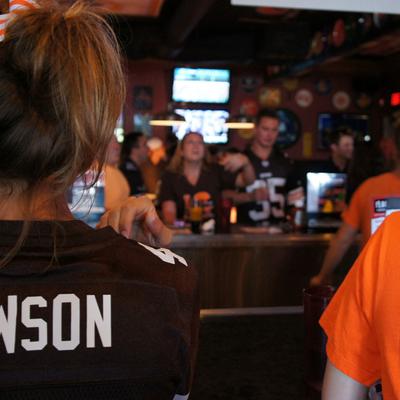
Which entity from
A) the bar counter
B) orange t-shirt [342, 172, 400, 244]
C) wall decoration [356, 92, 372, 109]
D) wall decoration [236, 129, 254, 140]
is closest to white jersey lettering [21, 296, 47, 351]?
orange t-shirt [342, 172, 400, 244]

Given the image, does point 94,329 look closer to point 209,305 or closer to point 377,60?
point 209,305

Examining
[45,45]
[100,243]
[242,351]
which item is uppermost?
[45,45]

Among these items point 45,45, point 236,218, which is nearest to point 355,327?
point 45,45

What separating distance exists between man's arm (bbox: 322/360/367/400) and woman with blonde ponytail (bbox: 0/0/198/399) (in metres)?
0.23

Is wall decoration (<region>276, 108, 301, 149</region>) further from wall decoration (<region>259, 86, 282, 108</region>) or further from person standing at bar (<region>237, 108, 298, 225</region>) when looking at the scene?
person standing at bar (<region>237, 108, 298, 225</region>)

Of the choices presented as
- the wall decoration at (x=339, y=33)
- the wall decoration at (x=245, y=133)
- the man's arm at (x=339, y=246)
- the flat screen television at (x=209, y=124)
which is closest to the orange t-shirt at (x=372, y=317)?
the man's arm at (x=339, y=246)

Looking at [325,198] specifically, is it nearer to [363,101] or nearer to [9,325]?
[9,325]

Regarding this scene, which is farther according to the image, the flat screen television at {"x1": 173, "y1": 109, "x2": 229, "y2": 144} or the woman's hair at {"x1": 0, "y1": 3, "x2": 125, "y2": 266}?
the flat screen television at {"x1": 173, "y1": 109, "x2": 229, "y2": 144}

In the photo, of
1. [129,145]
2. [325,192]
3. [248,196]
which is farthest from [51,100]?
[129,145]

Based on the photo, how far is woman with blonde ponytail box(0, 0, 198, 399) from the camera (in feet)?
2.39

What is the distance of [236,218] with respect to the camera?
412 centimetres

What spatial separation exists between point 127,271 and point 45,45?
1.05ft

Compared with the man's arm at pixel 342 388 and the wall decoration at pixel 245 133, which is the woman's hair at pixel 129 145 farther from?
the man's arm at pixel 342 388

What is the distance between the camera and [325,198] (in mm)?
3496
